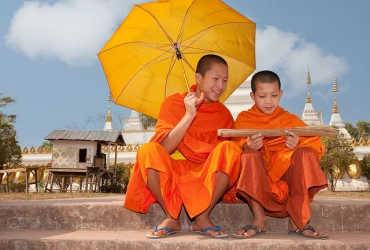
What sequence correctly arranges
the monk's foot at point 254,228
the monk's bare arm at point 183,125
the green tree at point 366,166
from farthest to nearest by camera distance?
the green tree at point 366,166 < the monk's bare arm at point 183,125 < the monk's foot at point 254,228

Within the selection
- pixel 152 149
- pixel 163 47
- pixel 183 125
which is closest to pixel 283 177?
pixel 183 125

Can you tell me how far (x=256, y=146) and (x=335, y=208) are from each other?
0.97 metres

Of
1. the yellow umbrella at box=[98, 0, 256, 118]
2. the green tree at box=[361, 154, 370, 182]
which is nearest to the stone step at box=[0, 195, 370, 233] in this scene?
the yellow umbrella at box=[98, 0, 256, 118]

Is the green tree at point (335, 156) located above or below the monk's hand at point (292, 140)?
above

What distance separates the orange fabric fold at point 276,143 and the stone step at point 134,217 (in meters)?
0.43

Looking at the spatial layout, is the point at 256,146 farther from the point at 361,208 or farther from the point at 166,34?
the point at 166,34

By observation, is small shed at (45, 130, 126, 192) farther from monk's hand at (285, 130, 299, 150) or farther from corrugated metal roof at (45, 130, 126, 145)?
monk's hand at (285, 130, 299, 150)

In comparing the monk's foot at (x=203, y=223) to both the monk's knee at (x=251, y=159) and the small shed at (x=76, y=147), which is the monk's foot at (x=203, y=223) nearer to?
the monk's knee at (x=251, y=159)

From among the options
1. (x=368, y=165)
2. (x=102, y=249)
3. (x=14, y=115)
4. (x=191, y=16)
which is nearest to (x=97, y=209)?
(x=102, y=249)

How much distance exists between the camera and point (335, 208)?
381 cm

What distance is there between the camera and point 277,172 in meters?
3.51

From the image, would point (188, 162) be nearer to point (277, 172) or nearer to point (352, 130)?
point (277, 172)

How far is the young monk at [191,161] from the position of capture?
3.32 metres

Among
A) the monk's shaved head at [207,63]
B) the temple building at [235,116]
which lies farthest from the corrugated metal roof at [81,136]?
the monk's shaved head at [207,63]
